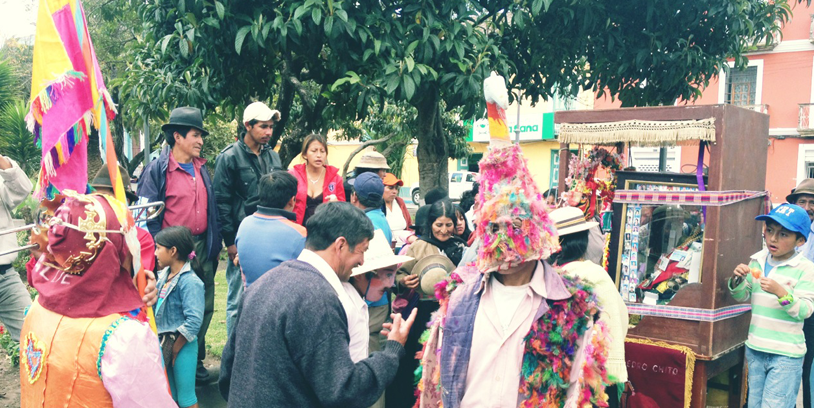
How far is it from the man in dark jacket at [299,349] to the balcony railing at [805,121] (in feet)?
84.3

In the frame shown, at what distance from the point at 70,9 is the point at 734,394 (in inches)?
201

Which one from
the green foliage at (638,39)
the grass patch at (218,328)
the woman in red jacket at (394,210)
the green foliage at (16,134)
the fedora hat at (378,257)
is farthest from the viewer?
the green foliage at (638,39)

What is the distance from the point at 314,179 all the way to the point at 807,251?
405 centimetres

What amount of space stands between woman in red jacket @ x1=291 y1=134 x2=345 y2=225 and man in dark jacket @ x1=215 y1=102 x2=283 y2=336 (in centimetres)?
36

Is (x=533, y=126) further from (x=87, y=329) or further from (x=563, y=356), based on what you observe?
(x=87, y=329)

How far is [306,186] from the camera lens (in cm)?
514

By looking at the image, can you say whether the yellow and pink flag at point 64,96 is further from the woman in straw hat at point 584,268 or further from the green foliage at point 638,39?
the green foliage at point 638,39

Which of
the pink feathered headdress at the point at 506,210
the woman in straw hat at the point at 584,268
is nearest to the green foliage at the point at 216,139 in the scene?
the woman in straw hat at the point at 584,268

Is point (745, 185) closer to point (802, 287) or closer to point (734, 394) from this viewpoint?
A: point (802, 287)

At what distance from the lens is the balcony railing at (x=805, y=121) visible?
22.8 m

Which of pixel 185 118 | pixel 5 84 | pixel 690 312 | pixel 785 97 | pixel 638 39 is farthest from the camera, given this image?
pixel 785 97

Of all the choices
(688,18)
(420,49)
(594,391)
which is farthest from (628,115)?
(688,18)

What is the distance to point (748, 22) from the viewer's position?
727 centimetres

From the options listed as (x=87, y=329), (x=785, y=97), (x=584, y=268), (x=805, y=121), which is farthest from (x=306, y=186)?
(x=785, y=97)
